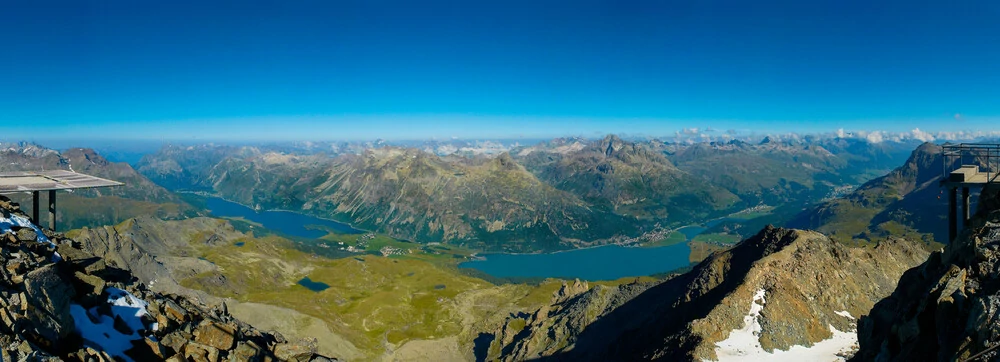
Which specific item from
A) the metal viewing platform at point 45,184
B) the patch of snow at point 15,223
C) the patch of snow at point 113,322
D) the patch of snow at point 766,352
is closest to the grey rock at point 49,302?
the patch of snow at point 113,322

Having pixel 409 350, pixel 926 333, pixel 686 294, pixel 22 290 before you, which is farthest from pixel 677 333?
pixel 409 350

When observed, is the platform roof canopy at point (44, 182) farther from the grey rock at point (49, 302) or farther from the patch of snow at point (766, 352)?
the patch of snow at point (766, 352)

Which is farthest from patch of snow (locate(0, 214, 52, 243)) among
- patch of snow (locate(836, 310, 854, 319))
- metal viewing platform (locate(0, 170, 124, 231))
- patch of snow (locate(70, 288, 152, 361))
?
patch of snow (locate(836, 310, 854, 319))

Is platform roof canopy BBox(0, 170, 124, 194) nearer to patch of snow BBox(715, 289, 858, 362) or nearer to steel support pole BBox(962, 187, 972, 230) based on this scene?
patch of snow BBox(715, 289, 858, 362)

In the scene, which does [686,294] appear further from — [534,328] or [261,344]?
[261,344]

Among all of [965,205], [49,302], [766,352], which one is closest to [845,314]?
[766,352]
